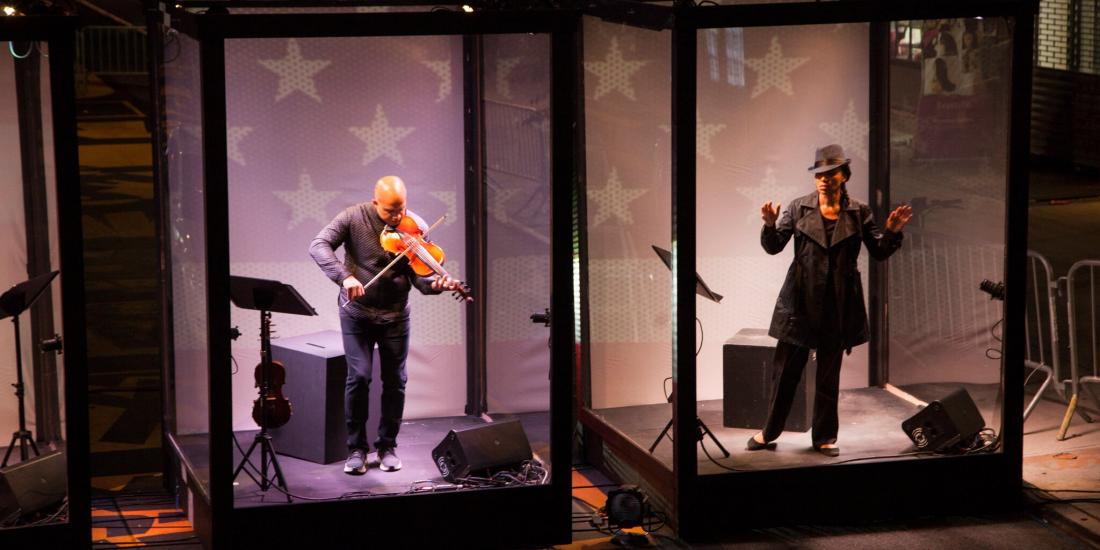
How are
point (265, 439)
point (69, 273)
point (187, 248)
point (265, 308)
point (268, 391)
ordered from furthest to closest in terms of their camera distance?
point (187, 248), point (268, 391), point (265, 439), point (265, 308), point (69, 273)

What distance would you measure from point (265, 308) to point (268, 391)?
1.62 feet

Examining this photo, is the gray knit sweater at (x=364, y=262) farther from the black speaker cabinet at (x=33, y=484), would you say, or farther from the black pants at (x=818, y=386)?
the black pants at (x=818, y=386)

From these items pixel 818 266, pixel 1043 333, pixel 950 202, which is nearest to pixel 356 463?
pixel 818 266

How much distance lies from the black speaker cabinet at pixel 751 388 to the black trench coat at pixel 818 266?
0.24 metres

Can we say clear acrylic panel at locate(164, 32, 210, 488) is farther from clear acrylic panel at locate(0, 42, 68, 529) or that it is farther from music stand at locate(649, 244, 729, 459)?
music stand at locate(649, 244, 729, 459)

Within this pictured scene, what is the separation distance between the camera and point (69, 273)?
16.7 feet

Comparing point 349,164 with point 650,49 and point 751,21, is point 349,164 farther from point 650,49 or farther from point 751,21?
point 751,21

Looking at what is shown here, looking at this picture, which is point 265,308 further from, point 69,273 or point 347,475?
point 347,475

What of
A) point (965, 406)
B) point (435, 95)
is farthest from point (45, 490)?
point (965, 406)

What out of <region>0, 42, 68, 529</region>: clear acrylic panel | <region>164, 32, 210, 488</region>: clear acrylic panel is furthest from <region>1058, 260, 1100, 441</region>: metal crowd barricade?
<region>0, 42, 68, 529</region>: clear acrylic panel

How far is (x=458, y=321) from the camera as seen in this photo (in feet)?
23.0

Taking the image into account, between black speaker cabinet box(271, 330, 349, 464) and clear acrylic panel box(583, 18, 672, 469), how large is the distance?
155 centimetres

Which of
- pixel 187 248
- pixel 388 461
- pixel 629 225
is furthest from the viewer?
pixel 629 225

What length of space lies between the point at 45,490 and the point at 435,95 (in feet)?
9.62
